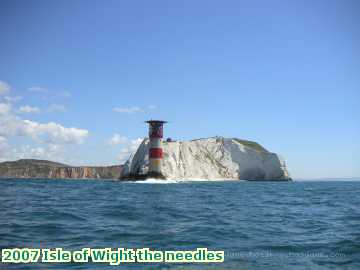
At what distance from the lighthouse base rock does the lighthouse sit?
697 inches

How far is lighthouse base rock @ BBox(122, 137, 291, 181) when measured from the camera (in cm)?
11850

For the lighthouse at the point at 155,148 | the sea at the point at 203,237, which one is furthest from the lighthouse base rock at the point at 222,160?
the sea at the point at 203,237

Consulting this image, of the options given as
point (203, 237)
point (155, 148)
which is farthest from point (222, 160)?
point (203, 237)

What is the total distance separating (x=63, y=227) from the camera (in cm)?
1535

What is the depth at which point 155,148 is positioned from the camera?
97188 mm

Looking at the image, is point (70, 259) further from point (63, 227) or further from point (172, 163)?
point (172, 163)

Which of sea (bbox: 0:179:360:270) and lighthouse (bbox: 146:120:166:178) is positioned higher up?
lighthouse (bbox: 146:120:166:178)

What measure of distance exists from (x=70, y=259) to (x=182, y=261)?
10.5 feet

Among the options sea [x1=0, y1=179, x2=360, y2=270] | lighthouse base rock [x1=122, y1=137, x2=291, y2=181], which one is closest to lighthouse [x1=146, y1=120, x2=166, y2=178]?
lighthouse base rock [x1=122, y1=137, x2=291, y2=181]

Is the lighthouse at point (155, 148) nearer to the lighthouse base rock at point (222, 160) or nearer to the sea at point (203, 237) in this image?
the lighthouse base rock at point (222, 160)

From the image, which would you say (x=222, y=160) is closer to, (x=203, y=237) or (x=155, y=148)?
(x=155, y=148)

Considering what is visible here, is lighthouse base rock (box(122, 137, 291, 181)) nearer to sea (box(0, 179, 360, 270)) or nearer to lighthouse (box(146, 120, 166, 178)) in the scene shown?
lighthouse (box(146, 120, 166, 178))

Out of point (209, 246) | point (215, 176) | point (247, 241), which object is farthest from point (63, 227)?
point (215, 176)

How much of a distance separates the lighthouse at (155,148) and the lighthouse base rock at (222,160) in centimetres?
1769
